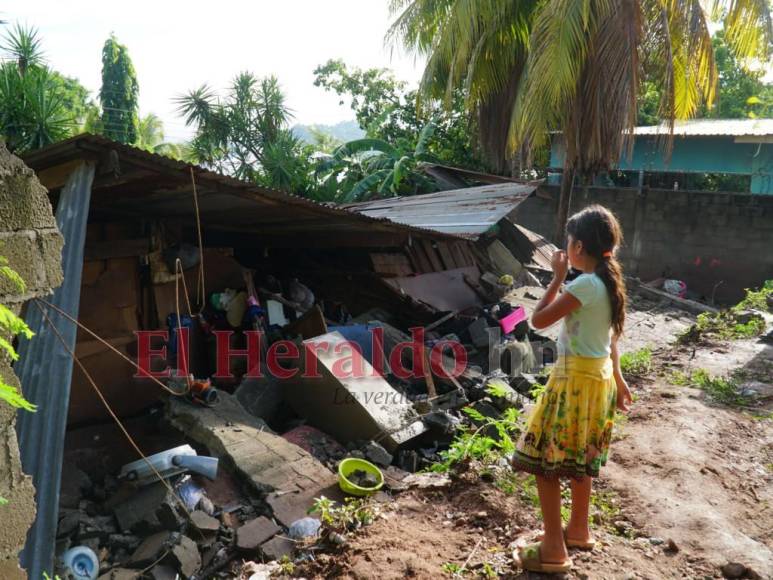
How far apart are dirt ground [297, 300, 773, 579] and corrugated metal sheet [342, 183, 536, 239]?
410 cm

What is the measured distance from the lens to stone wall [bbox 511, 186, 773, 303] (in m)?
13.4

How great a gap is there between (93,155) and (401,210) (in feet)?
22.6

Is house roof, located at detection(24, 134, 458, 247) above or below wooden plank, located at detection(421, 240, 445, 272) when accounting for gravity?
above

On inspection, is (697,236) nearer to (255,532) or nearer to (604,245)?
(604,245)

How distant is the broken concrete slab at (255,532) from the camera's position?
3812 mm

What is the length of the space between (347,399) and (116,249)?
3148mm

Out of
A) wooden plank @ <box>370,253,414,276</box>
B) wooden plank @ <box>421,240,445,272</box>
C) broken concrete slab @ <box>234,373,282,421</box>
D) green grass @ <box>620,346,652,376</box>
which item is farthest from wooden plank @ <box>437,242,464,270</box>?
broken concrete slab @ <box>234,373,282,421</box>

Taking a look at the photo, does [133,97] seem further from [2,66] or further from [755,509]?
[755,509]

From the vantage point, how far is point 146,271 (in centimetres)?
689

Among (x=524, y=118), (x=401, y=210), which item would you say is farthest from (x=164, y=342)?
(x=524, y=118)

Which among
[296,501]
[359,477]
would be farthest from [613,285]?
[296,501]

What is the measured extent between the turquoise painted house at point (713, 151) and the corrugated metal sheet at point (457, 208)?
466 centimetres

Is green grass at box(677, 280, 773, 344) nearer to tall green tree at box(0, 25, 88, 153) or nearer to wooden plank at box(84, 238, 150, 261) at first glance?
wooden plank at box(84, 238, 150, 261)

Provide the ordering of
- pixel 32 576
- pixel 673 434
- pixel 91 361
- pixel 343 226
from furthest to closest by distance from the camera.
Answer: pixel 343 226, pixel 91 361, pixel 673 434, pixel 32 576
